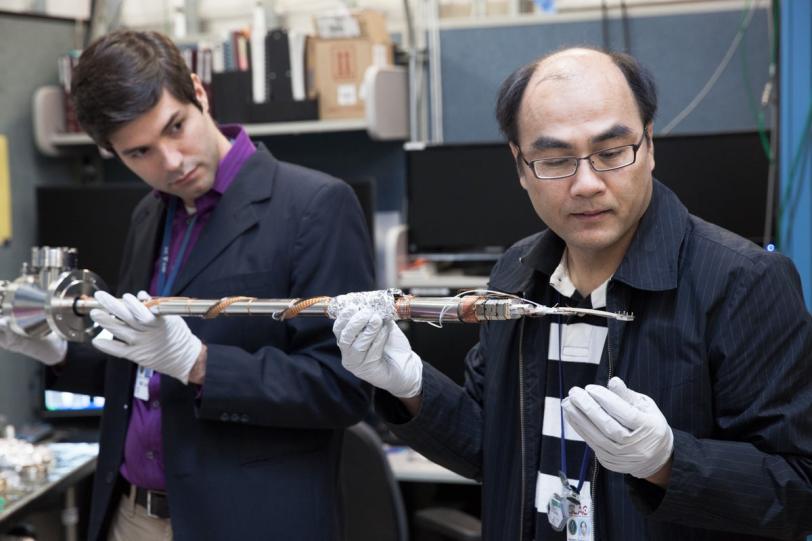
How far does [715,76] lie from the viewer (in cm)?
291

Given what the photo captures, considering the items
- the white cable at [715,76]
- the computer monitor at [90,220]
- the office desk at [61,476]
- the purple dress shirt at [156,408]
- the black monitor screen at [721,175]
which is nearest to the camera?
the purple dress shirt at [156,408]

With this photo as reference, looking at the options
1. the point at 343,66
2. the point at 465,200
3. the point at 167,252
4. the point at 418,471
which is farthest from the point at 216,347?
the point at 343,66

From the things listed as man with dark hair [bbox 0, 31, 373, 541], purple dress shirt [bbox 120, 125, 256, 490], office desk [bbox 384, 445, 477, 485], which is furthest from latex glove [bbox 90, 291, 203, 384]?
office desk [bbox 384, 445, 477, 485]

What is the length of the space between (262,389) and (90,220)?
1.95m

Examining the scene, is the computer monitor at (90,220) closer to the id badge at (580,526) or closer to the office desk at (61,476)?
the office desk at (61,476)

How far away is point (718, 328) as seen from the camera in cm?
110

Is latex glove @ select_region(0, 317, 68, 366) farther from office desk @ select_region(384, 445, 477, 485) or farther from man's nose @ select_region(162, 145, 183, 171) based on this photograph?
office desk @ select_region(384, 445, 477, 485)

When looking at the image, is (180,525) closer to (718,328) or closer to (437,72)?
(718,328)

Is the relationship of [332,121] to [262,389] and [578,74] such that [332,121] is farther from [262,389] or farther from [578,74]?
[578,74]

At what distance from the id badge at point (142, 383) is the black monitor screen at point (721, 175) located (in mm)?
1671

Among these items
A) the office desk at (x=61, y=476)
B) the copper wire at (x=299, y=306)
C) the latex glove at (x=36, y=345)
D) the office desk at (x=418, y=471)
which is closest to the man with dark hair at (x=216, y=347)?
the latex glove at (x=36, y=345)

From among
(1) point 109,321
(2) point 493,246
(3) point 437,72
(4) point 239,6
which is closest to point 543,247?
(1) point 109,321

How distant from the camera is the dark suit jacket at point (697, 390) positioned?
104 centimetres

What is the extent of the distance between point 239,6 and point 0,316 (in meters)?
2.88
